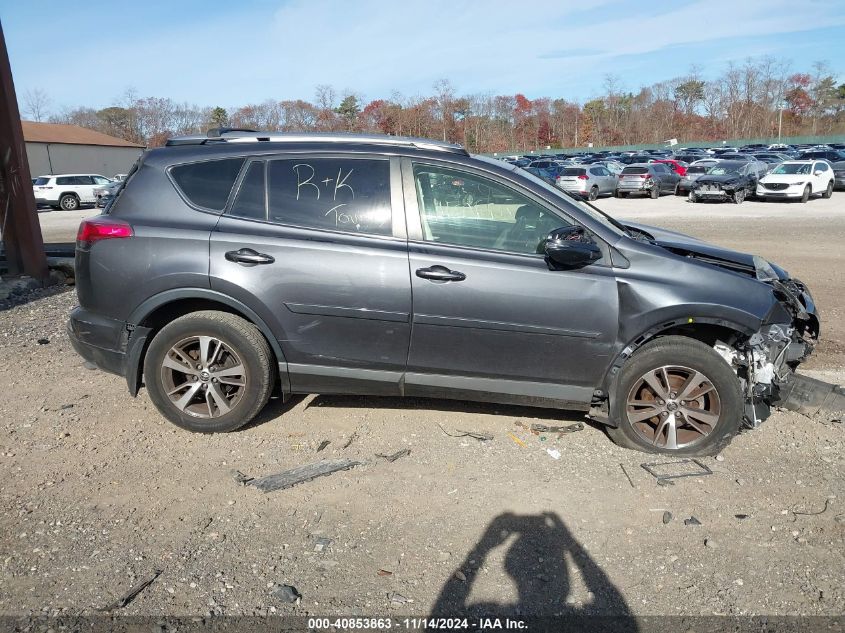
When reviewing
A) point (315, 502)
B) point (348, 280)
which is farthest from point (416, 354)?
point (315, 502)

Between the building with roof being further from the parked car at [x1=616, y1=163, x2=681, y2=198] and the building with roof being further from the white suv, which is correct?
the parked car at [x1=616, y1=163, x2=681, y2=198]

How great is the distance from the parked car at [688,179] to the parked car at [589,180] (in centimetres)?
288

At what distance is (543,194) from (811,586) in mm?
2507

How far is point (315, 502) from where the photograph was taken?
3.61 m

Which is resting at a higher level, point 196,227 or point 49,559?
point 196,227

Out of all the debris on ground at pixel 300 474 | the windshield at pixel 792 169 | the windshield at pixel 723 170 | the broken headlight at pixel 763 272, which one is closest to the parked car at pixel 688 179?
the windshield at pixel 723 170

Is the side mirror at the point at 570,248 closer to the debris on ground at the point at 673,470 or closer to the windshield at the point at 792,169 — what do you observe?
the debris on ground at the point at 673,470

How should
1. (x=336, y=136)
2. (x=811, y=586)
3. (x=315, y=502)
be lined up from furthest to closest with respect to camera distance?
(x=336, y=136) → (x=315, y=502) → (x=811, y=586)

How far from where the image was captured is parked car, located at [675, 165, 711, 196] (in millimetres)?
29422

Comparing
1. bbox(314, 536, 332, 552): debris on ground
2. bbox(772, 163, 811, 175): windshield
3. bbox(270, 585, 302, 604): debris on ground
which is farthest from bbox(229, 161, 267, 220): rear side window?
bbox(772, 163, 811, 175): windshield

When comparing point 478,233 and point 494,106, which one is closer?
point 478,233

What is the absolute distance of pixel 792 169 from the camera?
25391mm

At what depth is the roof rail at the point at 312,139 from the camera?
4332 mm

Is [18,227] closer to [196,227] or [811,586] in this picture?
[196,227]
